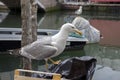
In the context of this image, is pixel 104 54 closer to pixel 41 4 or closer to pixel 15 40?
pixel 15 40

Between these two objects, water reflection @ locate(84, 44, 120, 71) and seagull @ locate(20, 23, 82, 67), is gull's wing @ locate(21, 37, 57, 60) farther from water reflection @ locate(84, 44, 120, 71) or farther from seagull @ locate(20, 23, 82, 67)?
water reflection @ locate(84, 44, 120, 71)

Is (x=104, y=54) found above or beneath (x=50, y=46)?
beneath

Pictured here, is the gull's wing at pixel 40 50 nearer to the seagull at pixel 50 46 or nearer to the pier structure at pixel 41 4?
the seagull at pixel 50 46

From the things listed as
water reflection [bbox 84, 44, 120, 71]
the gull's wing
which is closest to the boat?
water reflection [bbox 84, 44, 120, 71]

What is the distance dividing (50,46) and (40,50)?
19cm

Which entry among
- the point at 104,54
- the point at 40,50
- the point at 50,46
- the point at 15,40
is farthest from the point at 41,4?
the point at 50,46

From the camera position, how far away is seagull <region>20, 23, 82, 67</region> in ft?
14.1

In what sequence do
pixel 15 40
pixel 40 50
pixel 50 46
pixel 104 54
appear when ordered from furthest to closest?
pixel 104 54
pixel 15 40
pixel 40 50
pixel 50 46

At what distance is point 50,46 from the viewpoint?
439cm

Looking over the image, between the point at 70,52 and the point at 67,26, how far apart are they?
217 inches

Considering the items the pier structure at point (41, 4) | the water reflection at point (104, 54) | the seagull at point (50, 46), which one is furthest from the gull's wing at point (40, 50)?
the pier structure at point (41, 4)

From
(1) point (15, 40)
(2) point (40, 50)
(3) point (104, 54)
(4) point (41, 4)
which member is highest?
(2) point (40, 50)

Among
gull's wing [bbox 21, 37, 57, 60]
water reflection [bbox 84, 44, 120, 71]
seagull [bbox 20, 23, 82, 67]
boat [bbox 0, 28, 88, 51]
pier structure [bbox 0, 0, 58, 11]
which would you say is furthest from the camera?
pier structure [bbox 0, 0, 58, 11]

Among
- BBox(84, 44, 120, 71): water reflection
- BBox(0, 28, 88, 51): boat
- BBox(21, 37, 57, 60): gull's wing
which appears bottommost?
BBox(84, 44, 120, 71): water reflection
